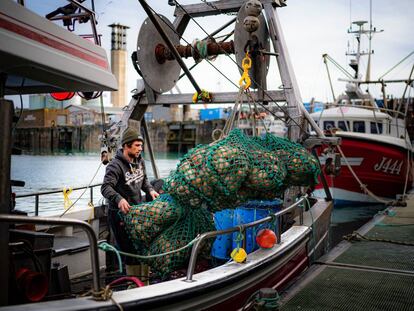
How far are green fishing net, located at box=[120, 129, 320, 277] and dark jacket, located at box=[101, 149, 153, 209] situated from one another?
46 cm

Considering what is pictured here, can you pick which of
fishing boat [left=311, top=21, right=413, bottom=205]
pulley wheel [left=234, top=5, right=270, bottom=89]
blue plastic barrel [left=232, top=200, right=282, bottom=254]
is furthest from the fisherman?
fishing boat [left=311, top=21, right=413, bottom=205]

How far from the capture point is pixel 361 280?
18.6 feet

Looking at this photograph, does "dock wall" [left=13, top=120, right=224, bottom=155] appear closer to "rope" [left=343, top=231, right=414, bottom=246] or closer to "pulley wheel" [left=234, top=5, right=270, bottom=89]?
"rope" [left=343, top=231, right=414, bottom=246]

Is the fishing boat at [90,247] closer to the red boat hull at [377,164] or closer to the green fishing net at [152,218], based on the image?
the green fishing net at [152,218]

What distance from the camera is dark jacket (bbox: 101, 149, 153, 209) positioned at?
470 cm

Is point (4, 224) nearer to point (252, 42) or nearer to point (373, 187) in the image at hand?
point (252, 42)

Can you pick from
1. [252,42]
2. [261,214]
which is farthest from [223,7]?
[261,214]

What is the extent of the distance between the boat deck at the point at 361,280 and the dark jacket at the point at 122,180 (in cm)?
203

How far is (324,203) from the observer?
7.67m

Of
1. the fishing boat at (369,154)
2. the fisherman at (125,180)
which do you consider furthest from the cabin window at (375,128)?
the fisherman at (125,180)

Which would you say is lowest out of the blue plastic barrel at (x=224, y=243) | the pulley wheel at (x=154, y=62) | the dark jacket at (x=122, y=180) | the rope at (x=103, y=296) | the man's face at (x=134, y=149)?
the blue plastic barrel at (x=224, y=243)

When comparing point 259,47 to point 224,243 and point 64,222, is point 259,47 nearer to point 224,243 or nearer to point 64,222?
point 224,243

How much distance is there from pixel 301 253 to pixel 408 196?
10903 mm

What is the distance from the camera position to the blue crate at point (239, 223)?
5.13m
